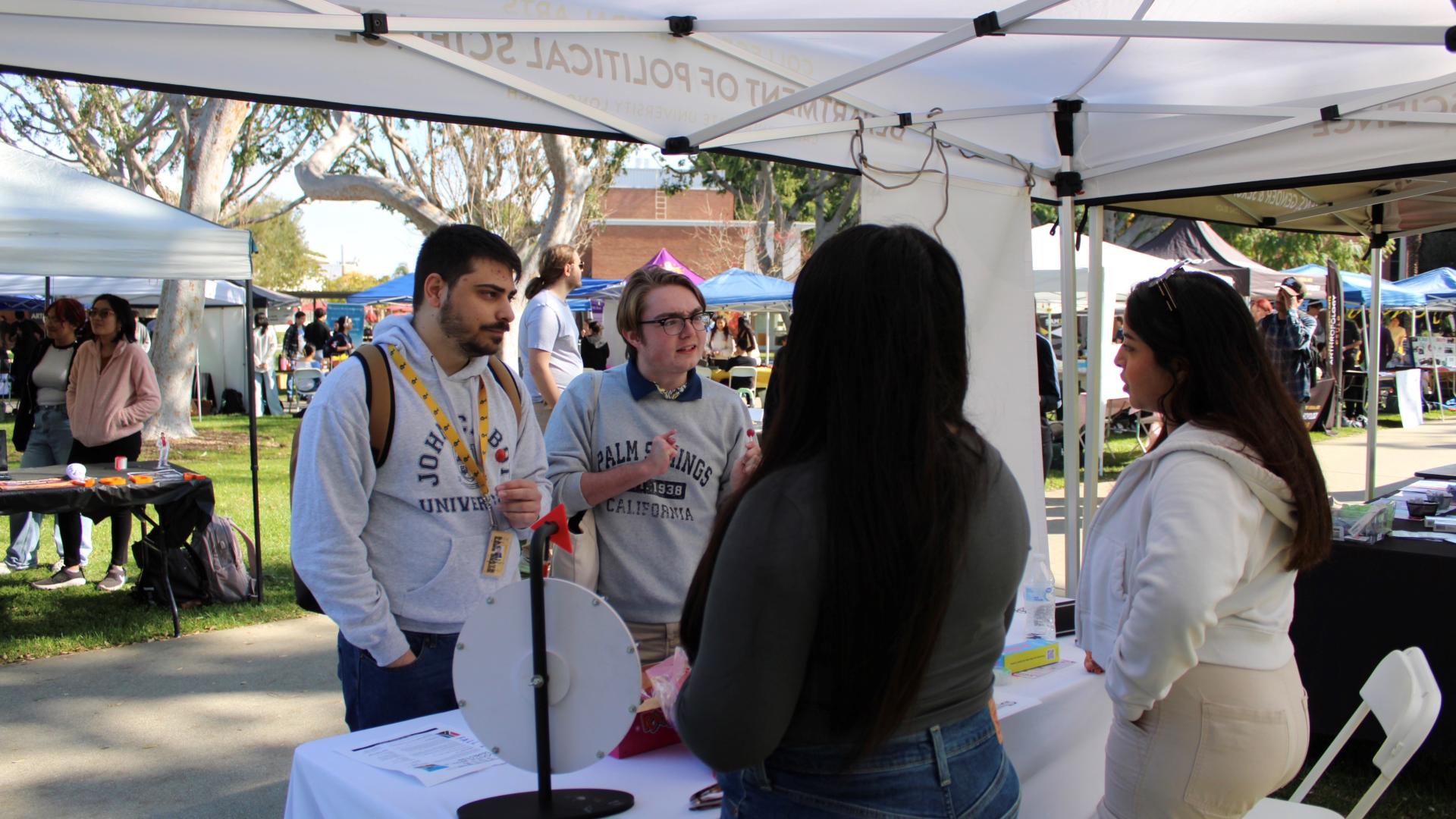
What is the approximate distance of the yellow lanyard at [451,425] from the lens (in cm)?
223

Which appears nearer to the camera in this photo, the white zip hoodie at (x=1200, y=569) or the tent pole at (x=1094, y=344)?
the white zip hoodie at (x=1200, y=569)

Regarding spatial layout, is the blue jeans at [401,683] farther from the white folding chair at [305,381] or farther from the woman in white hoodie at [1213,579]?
the white folding chair at [305,381]

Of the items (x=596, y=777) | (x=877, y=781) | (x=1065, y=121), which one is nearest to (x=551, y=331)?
(x=1065, y=121)

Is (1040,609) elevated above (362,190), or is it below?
below

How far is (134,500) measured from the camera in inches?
211

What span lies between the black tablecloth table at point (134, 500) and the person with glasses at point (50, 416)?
37.9 inches

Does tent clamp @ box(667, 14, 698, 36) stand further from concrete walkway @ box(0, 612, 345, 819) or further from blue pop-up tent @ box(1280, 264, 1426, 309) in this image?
blue pop-up tent @ box(1280, 264, 1426, 309)

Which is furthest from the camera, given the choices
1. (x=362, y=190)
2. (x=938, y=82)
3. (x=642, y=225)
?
(x=642, y=225)

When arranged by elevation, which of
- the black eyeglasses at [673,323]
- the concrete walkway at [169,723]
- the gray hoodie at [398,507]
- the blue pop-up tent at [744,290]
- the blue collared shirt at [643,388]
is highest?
the blue pop-up tent at [744,290]

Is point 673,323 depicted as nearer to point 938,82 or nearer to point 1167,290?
point 1167,290

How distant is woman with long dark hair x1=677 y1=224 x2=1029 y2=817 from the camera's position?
3.74ft

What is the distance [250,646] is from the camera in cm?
542

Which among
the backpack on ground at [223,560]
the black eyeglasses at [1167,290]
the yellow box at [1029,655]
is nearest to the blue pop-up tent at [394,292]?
the backpack on ground at [223,560]

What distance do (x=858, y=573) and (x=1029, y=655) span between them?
1.65 m
